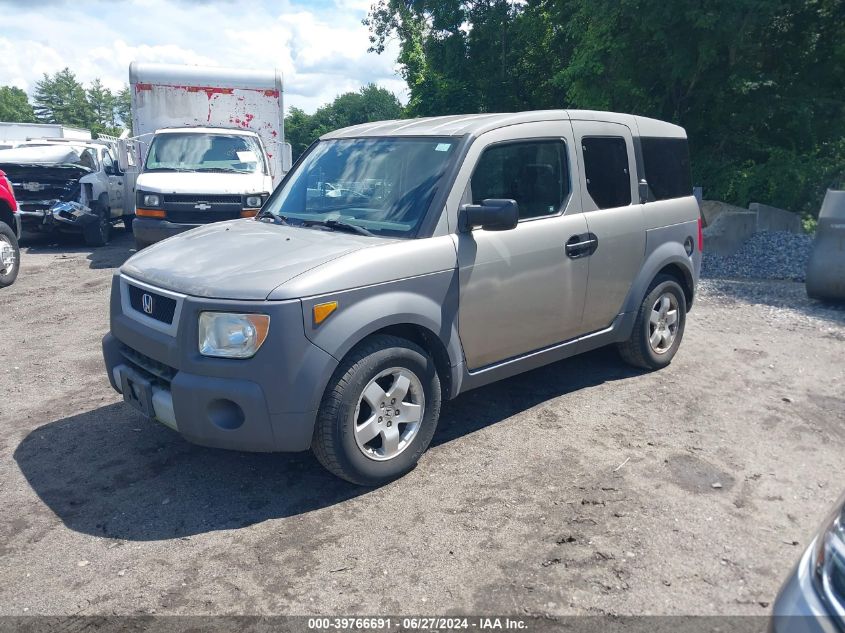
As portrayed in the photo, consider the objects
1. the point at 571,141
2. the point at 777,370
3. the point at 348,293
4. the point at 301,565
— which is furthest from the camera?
the point at 777,370

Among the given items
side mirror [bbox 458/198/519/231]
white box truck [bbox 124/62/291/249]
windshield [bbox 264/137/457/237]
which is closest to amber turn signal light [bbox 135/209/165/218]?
white box truck [bbox 124/62/291/249]

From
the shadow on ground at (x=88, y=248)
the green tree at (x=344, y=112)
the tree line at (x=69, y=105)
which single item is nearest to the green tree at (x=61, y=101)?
the tree line at (x=69, y=105)

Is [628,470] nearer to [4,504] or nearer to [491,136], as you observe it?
[491,136]

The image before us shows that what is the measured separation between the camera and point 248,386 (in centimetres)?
358

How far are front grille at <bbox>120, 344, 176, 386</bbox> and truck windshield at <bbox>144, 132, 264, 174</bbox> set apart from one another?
7610mm

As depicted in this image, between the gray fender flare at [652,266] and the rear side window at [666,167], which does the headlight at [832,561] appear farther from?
the rear side window at [666,167]

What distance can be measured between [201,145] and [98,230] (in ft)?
9.86

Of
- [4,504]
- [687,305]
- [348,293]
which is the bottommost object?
[4,504]

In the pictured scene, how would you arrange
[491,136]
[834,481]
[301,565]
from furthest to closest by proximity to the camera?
1. [491,136]
2. [834,481]
3. [301,565]

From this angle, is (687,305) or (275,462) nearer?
(275,462)

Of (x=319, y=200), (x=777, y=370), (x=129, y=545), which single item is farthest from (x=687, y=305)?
(x=129, y=545)

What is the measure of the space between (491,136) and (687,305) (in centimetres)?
272

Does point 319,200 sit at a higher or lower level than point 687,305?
higher

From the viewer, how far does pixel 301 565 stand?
131 inches
